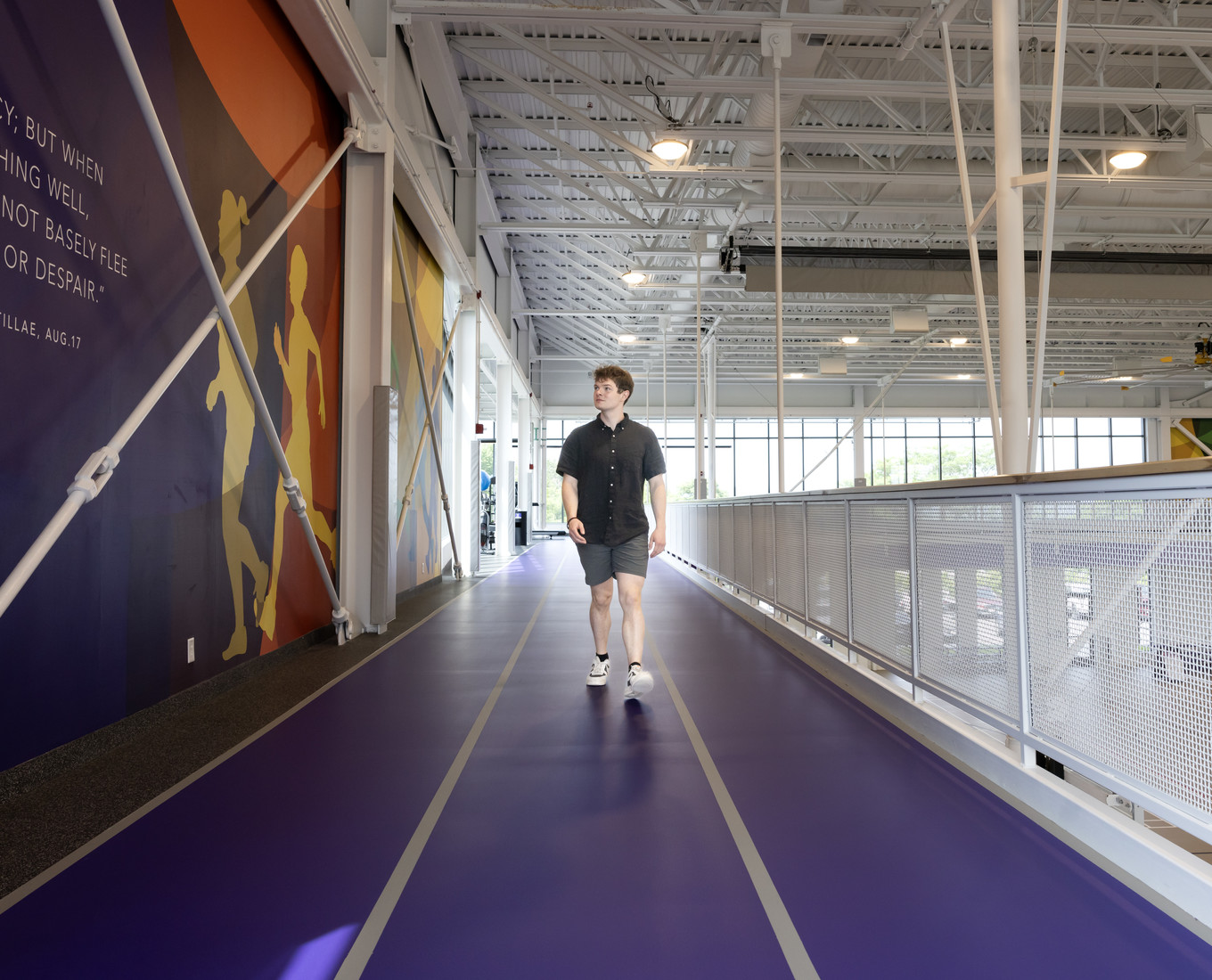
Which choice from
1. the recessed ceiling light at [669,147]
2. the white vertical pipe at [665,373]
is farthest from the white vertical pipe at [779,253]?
the white vertical pipe at [665,373]

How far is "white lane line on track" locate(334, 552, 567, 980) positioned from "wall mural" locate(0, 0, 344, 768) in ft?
5.48

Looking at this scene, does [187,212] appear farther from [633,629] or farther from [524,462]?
[524,462]

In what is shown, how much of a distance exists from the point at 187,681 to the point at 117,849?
1.99 meters

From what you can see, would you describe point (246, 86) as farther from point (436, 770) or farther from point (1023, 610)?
point (1023, 610)

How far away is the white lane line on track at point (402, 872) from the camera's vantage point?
184 cm

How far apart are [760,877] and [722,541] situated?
7743 mm

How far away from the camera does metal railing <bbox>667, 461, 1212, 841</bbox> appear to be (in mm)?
2111

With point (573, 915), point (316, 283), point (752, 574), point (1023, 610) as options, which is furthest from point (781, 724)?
point (316, 283)

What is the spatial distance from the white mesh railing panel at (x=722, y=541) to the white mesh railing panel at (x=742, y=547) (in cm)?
22

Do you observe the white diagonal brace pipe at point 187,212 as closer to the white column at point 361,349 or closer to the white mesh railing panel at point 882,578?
the white column at point 361,349

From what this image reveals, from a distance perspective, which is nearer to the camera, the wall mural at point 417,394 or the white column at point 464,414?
the wall mural at point 417,394

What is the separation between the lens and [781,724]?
385 centimetres

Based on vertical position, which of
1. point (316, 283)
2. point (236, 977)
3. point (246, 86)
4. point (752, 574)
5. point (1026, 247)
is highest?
point (1026, 247)

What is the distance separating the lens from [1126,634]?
2.35 m
